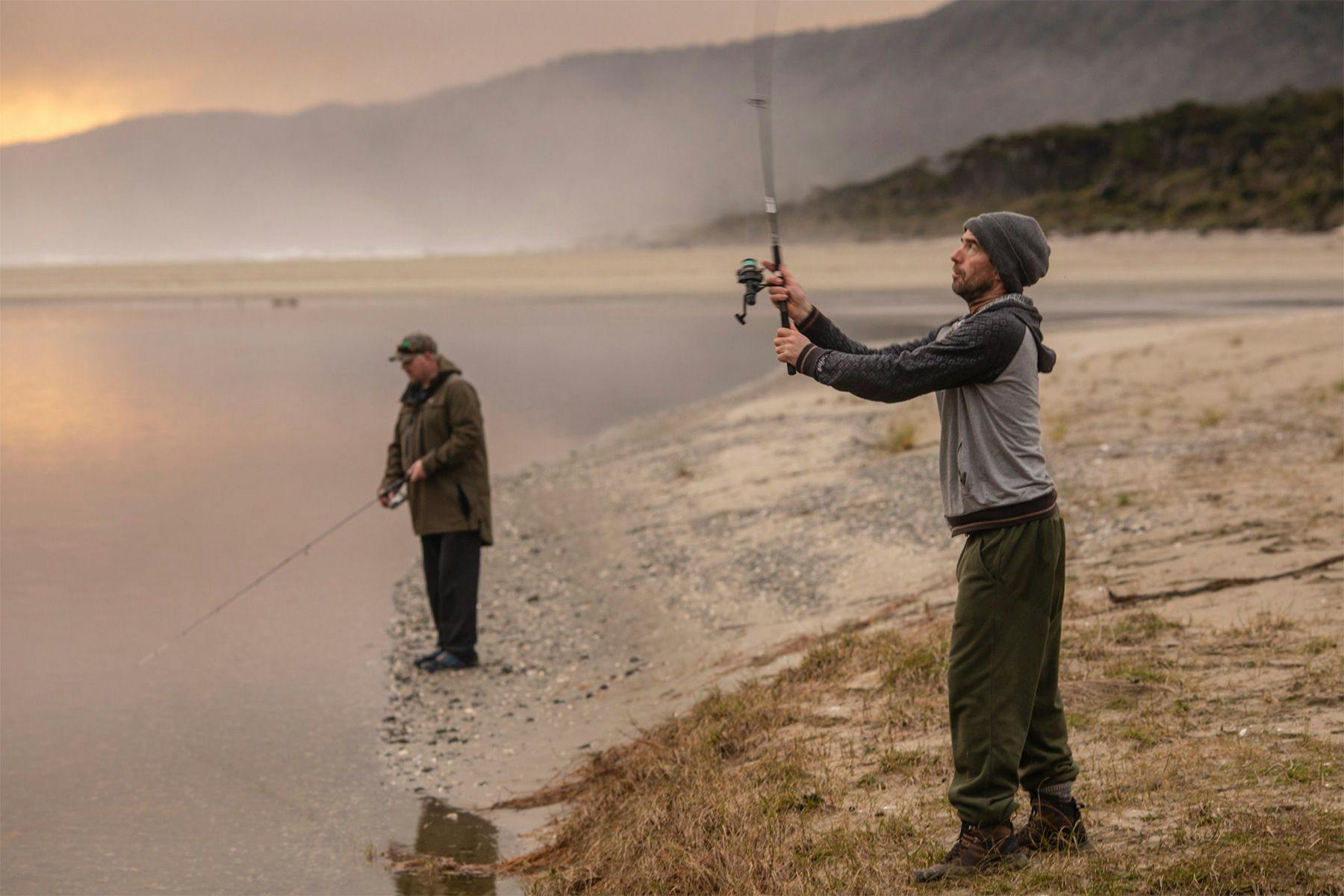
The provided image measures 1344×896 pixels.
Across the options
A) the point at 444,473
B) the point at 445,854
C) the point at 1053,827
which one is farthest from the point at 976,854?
the point at 444,473

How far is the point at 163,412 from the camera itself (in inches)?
890

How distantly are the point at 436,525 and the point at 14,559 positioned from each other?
6.37m

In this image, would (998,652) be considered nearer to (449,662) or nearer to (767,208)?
(767,208)

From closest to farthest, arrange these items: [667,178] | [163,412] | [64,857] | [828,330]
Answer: [828,330], [64,857], [163,412], [667,178]

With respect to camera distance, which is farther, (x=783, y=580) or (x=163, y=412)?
(x=163, y=412)

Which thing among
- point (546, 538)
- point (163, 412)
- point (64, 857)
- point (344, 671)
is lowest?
point (64, 857)

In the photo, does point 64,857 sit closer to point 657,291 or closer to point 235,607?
point 235,607

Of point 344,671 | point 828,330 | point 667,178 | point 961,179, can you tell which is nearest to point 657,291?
point 344,671

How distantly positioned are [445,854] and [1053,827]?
3.04 meters

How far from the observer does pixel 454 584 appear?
328 inches

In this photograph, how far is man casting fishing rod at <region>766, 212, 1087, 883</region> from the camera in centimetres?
389

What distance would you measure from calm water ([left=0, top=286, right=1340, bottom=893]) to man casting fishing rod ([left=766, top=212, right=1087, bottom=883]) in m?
2.63

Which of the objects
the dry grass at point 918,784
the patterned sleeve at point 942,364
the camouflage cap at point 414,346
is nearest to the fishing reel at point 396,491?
the camouflage cap at point 414,346

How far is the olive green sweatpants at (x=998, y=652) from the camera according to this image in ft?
12.9
